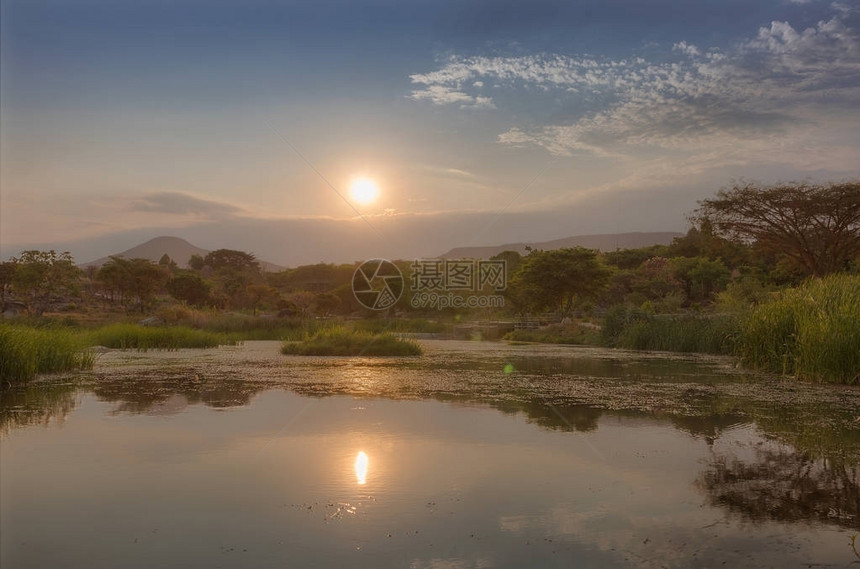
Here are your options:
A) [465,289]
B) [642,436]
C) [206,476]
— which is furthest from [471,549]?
[465,289]

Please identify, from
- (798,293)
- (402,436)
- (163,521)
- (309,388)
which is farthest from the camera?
(798,293)

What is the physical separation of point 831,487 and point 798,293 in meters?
11.7

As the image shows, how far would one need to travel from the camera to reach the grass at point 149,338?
2123 cm

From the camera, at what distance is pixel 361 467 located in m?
5.71

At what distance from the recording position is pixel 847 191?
98.0 ft

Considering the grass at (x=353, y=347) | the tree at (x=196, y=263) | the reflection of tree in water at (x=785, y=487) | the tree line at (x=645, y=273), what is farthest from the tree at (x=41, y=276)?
the tree at (x=196, y=263)

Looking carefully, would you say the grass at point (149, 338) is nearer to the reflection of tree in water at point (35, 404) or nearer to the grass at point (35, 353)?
the grass at point (35, 353)

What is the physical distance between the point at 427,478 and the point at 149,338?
18.5m

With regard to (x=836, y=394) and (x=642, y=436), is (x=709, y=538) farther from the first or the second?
(x=836, y=394)

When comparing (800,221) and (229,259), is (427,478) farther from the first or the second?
(229,259)

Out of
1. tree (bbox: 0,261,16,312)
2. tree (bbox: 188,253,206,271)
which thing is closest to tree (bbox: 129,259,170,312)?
tree (bbox: 0,261,16,312)

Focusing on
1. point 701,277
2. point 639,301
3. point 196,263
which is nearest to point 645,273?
point 701,277

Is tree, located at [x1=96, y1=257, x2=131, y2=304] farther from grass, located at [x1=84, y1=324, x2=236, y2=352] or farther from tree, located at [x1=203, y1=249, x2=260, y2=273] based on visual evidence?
tree, located at [x1=203, y1=249, x2=260, y2=273]

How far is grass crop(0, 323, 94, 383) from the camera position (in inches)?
423
